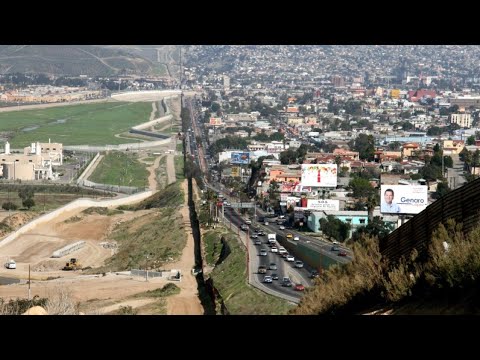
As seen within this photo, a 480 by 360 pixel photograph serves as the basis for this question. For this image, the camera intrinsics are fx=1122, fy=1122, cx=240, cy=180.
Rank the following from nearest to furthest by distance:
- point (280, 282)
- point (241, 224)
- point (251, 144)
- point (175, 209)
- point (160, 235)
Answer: point (280, 282)
point (160, 235)
point (241, 224)
point (175, 209)
point (251, 144)

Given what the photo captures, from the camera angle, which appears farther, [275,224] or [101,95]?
[101,95]

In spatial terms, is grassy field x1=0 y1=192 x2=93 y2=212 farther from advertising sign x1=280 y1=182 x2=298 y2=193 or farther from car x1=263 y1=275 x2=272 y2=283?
car x1=263 y1=275 x2=272 y2=283

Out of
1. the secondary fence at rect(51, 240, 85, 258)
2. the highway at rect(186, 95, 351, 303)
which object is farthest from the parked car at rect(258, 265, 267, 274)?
the secondary fence at rect(51, 240, 85, 258)

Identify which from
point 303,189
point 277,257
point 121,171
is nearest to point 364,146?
point 121,171
